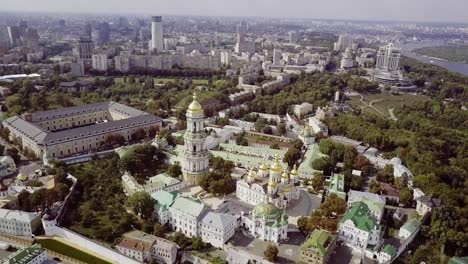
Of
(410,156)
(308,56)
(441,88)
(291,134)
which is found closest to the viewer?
(410,156)

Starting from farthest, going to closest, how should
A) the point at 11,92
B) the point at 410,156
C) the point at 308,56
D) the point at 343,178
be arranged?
the point at 308,56
the point at 11,92
the point at 410,156
the point at 343,178

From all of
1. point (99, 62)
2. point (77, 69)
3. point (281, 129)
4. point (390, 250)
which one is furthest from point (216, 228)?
point (99, 62)

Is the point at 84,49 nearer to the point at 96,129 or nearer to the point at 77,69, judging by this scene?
the point at 77,69

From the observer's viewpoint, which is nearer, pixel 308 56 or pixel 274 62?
pixel 274 62

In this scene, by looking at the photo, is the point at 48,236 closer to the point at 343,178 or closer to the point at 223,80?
the point at 343,178

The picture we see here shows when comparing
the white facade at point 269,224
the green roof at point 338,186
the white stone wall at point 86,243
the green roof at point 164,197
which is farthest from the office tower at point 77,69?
the white facade at point 269,224

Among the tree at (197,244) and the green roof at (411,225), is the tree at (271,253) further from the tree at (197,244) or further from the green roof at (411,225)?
the green roof at (411,225)

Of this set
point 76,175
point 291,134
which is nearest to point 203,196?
point 76,175
